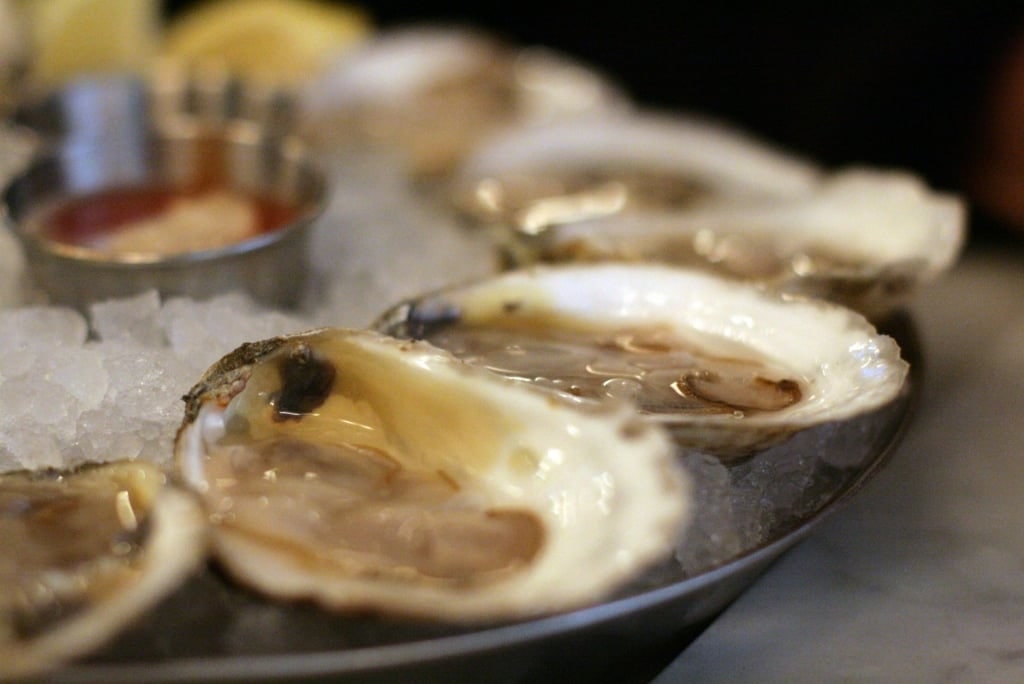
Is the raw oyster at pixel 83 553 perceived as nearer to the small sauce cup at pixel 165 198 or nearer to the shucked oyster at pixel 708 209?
the small sauce cup at pixel 165 198

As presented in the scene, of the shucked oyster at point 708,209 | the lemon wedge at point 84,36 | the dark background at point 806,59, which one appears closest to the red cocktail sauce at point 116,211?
the shucked oyster at point 708,209

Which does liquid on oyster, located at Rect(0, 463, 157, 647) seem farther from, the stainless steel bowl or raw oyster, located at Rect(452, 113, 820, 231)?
raw oyster, located at Rect(452, 113, 820, 231)

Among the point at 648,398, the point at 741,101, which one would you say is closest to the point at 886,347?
the point at 648,398

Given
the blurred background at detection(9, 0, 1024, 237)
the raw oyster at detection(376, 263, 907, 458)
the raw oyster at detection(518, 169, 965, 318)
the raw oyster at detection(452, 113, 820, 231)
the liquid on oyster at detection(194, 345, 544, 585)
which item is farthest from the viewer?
the blurred background at detection(9, 0, 1024, 237)

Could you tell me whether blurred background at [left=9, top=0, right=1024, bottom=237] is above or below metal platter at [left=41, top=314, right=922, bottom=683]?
above

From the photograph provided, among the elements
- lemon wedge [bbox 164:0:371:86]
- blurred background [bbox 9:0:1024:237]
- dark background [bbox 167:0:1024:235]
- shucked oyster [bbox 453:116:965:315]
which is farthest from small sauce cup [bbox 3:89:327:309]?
dark background [bbox 167:0:1024:235]

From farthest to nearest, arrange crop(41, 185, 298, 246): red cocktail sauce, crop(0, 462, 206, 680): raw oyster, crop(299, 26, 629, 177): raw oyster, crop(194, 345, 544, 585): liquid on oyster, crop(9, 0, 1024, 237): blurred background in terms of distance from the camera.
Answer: crop(9, 0, 1024, 237): blurred background < crop(299, 26, 629, 177): raw oyster < crop(41, 185, 298, 246): red cocktail sauce < crop(194, 345, 544, 585): liquid on oyster < crop(0, 462, 206, 680): raw oyster

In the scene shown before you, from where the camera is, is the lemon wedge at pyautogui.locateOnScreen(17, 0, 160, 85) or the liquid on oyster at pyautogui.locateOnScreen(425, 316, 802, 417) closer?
the liquid on oyster at pyautogui.locateOnScreen(425, 316, 802, 417)
